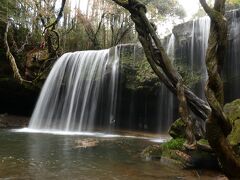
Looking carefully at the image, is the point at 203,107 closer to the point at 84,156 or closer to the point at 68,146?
the point at 84,156

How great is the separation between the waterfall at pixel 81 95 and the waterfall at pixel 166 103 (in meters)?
2.46

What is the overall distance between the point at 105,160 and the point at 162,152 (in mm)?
1460

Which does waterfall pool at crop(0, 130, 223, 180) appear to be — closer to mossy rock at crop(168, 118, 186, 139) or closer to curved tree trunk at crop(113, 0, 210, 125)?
mossy rock at crop(168, 118, 186, 139)

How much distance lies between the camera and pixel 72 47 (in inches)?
1050

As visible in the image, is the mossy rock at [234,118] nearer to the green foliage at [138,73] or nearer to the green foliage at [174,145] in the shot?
the green foliage at [174,145]

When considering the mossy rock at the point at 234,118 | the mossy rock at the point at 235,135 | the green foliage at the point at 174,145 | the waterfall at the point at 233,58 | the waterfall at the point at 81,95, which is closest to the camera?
the mossy rock at the point at 235,135

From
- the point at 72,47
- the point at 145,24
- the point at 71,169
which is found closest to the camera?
the point at 71,169

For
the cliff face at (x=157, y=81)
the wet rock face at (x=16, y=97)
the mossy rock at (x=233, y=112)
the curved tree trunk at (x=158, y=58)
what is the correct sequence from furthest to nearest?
the wet rock face at (x=16, y=97), the cliff face at (x=157, y=81), the curved tree trunk at (x=158, y=58), the mossy rock at (x=233, y=112)

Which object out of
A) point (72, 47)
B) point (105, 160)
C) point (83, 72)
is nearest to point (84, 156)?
point (105, 160)

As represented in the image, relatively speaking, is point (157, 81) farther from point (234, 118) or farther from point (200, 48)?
point (234, 118)

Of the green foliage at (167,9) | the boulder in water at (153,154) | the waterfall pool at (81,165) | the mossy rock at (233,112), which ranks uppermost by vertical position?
the green foliage at (167,9)

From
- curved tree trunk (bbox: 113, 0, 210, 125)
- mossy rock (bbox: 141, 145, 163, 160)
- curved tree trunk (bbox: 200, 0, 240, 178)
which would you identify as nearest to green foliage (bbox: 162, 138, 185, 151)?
mossy rock (bbox: 141, 145, 163, 160)

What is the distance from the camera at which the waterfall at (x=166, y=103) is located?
15.2 meters

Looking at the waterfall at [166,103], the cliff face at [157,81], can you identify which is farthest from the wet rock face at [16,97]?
the waterfall at [166,103]
